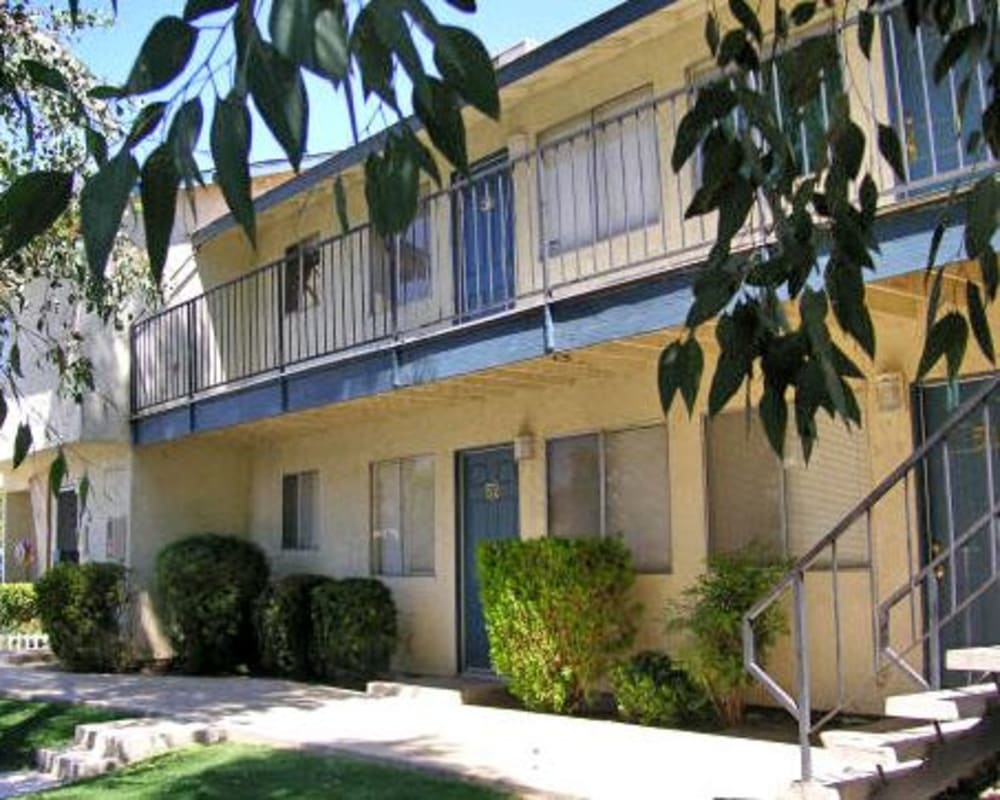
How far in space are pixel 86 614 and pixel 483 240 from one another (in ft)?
24.3

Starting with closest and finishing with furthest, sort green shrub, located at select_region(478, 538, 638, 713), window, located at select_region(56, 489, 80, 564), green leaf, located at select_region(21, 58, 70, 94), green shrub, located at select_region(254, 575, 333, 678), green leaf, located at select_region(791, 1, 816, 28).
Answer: green leaf, located at select_region(21, 58, 70, 94), green leaf, located at select_region(791, 1, 816, 28), green shrub, located at select_region(478, 538, 638, 713), green shrub, located at select_region(254, 575, 333, 678), window, located at select_region(56, 489, 80, 564)

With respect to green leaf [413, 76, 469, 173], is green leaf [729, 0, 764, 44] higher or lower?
higher

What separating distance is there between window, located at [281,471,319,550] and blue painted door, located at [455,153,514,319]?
452 centimetres

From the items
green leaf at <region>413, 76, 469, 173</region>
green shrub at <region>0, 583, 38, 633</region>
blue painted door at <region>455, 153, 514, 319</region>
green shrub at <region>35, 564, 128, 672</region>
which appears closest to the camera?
green leaf at <region>413, 76, 469, 173</region>

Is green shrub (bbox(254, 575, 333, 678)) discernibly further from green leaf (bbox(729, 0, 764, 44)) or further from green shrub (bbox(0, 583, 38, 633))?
green leaf (bbox(729, 0, 764, 44))

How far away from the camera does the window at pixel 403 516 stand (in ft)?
48.6

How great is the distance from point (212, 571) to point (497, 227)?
6125mm

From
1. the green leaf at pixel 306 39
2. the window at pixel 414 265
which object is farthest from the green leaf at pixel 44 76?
the window at pixel 414 265

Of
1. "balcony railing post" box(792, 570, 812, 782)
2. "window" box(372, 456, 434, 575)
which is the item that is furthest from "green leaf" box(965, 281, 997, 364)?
"window" box(372, 456, 434, 575)

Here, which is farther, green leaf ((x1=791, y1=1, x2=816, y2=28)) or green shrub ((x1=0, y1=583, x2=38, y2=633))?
green shrub ((x1=0, y1=583, x2=38, y2=633))

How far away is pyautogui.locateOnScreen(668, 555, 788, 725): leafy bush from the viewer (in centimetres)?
1003

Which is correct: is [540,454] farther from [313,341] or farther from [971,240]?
[971,240]

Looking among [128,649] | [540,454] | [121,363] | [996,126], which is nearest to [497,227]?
[540,454]

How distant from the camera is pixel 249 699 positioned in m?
13.2
